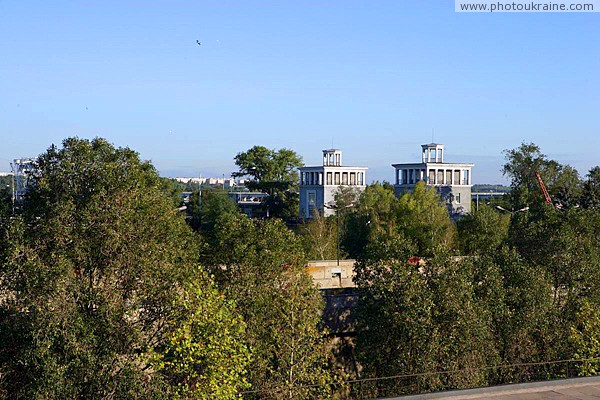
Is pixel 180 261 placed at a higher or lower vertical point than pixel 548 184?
lower

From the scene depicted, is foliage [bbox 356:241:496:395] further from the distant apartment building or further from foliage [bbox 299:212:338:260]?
the distant apartment building

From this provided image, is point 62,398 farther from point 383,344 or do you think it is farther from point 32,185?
point 383,344

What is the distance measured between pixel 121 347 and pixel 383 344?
27.9 feet

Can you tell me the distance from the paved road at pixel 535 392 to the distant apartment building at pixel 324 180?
6594 cm

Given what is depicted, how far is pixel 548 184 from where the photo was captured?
7481 centimetres

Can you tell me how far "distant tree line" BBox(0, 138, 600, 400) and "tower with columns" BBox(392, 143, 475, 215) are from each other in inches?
2146

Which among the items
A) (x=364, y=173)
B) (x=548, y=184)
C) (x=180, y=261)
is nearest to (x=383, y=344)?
(x=180, y=261)

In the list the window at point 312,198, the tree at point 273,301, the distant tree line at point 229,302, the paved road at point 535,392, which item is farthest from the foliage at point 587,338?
the window at point 312,198

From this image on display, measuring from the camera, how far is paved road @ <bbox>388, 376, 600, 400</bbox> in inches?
717

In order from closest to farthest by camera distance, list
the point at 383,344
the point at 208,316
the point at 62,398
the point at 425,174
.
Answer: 1. the point at 62,398
2. the point at 208,316
3. the point at 383,344
4. the point at 425,174

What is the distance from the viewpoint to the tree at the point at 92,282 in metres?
15.6

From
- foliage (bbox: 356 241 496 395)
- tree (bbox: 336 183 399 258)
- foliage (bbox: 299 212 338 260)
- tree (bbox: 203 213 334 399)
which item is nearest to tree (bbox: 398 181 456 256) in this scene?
tree (bbox: 336 183 399 258)

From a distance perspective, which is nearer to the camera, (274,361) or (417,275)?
(274,361)

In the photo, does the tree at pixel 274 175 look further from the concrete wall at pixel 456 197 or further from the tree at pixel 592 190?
the tree at pixel 592 190
